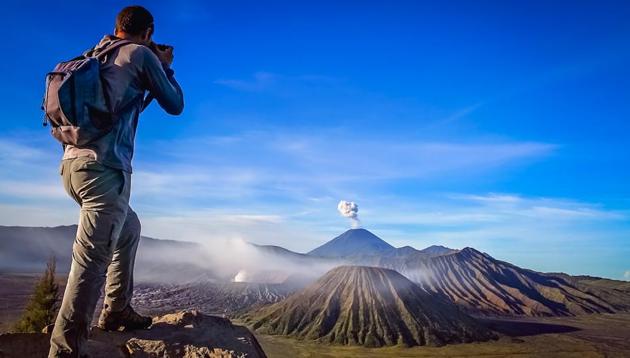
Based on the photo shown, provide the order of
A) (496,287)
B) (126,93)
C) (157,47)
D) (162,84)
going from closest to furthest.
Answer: (126,93) < (162,84) < (157,47) < (496,287)

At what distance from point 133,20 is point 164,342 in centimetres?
242

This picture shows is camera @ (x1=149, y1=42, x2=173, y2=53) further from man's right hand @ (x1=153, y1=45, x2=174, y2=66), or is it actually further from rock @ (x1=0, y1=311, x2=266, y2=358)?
rock @ (x1=0, y1=311, x2=266, y2=358)

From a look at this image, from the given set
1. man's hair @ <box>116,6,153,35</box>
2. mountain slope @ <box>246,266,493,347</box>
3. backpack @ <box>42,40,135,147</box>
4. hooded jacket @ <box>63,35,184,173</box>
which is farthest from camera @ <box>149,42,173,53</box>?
mountain slope @ <box>246,266,493,347</box>

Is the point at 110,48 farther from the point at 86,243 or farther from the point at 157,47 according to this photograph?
the point at 86,243

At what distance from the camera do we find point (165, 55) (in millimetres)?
3281

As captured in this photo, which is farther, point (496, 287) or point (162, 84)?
point (496, 287)

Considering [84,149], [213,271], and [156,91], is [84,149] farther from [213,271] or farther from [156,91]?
[213,271]

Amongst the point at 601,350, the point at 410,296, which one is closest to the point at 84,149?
the point at 601,350

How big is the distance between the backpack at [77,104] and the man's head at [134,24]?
45 centimetres

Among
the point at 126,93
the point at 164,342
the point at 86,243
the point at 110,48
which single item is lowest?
the point at 164,342

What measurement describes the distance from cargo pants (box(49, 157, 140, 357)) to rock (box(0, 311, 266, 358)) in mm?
409

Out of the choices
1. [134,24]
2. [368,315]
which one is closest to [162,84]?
[134,24]

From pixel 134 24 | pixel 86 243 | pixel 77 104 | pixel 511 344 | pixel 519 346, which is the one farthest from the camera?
pixel 511 344

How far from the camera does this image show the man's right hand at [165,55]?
3258 mm
